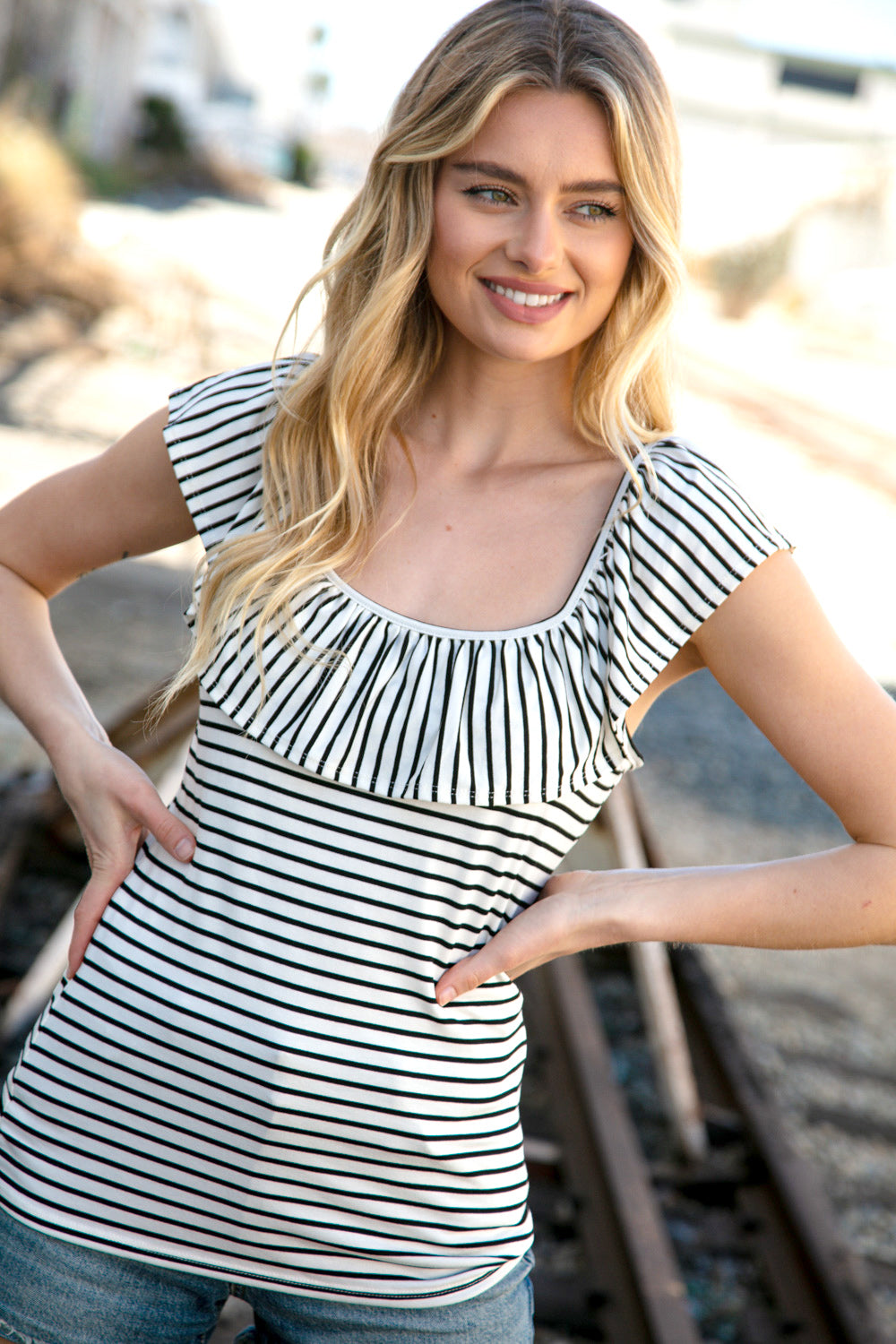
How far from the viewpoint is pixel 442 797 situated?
1.43 m

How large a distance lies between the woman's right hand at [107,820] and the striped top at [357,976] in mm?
51

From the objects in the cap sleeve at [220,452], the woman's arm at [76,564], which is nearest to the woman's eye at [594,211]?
the cap sleeve at [220,452]

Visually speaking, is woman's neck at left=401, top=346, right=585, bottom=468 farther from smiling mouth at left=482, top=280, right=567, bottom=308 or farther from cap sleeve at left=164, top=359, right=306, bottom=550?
cap sleeve at left=164, top=359, right=306, bottom=550

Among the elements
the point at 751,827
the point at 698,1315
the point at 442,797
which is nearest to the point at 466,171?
the point at 442,797

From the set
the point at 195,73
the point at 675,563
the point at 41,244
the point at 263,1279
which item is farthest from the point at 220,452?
the point at 195,73

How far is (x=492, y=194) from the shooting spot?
157cm

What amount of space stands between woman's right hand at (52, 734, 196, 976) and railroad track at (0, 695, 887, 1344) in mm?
949

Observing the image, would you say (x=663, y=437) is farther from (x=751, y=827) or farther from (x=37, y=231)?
(x=37, y=231)

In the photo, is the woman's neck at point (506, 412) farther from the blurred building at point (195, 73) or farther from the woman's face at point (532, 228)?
the blurred building at point (195, 73)

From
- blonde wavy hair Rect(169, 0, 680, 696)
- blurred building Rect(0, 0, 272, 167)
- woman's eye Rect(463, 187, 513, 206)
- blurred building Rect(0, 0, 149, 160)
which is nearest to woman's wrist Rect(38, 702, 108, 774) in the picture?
blonde wavy hair Rect(169, 0, 680, 696)

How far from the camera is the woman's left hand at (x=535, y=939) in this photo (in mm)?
1434

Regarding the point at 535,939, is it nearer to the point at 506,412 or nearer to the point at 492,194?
the point at 506,412

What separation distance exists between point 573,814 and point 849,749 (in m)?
0.35

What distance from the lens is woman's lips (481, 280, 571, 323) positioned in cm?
156
